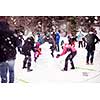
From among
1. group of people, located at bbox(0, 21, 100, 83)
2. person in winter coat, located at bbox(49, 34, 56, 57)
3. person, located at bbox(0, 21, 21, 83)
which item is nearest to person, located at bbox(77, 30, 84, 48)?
group of people, located at bbox(0, 21, 100, 83)

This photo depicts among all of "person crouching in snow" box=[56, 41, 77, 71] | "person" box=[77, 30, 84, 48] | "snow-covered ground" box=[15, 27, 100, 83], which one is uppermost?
"person" box=[77, 30, 84, 48]

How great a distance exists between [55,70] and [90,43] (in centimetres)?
39

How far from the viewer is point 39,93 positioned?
2002 mm

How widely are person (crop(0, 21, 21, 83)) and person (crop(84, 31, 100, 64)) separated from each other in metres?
0.60

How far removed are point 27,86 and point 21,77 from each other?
10 centimetres

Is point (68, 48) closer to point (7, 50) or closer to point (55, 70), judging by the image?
point (55, 70)

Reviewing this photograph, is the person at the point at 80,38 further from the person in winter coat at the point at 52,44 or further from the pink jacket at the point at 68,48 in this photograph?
the person in winter coat at the point at 52,44

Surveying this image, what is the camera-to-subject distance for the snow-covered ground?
6.47 ft

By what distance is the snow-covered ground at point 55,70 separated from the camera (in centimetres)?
197

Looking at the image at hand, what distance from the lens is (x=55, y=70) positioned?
1997 millimetres

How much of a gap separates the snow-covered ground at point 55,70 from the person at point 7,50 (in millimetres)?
45

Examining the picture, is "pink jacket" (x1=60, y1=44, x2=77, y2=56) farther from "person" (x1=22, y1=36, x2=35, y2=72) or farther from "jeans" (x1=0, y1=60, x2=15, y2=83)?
"jeans" (x1=0, y1=60, x2=15, y2=83)

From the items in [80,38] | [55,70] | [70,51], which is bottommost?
[55,70]

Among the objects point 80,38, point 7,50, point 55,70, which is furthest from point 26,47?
point 80,38
